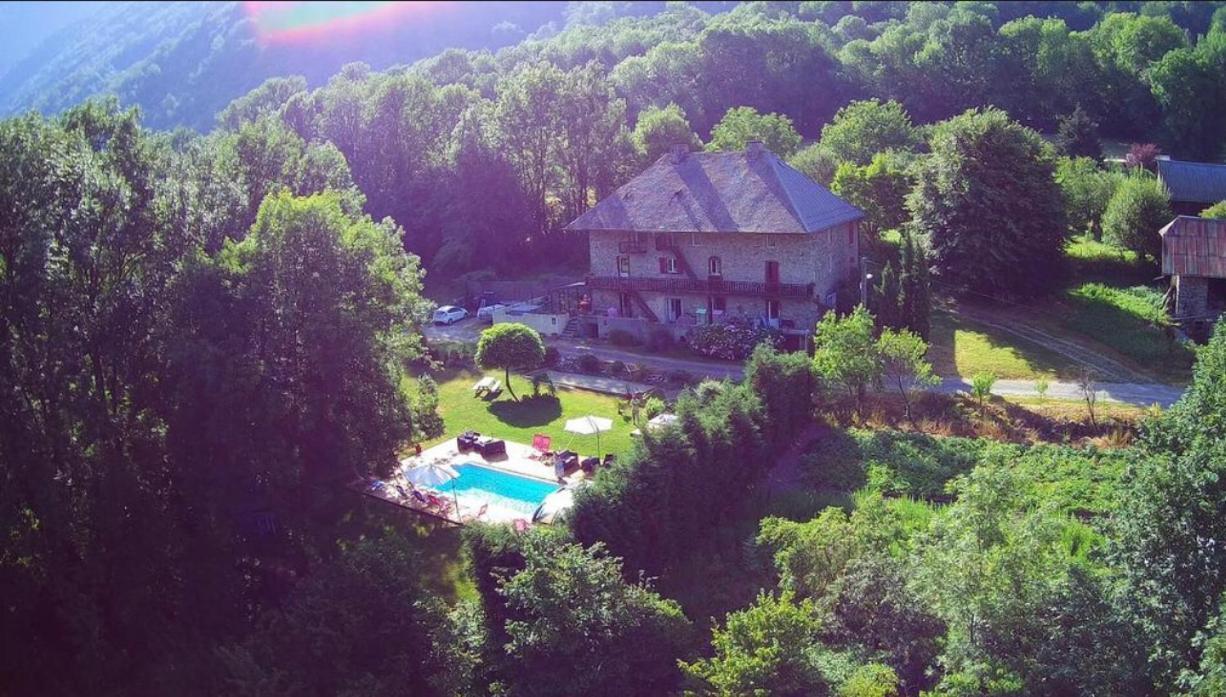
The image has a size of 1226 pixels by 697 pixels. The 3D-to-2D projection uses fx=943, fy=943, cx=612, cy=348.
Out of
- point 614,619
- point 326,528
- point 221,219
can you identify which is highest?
point 221,219

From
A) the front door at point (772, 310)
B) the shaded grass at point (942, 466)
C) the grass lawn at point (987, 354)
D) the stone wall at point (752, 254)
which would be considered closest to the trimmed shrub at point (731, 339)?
the front door at point (772, 310)

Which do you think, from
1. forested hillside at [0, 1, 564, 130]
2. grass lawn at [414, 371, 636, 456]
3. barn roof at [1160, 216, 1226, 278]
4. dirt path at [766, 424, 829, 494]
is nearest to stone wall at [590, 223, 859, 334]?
grass lawn at [414, 371, 636, 456]

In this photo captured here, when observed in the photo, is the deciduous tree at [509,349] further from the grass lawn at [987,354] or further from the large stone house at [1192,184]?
the large stone house at [1192,184]

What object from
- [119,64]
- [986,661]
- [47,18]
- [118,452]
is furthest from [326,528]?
[119,64]

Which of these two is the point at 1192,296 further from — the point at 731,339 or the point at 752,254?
the point at 731,339

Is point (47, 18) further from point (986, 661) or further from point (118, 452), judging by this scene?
point (986, 661)
